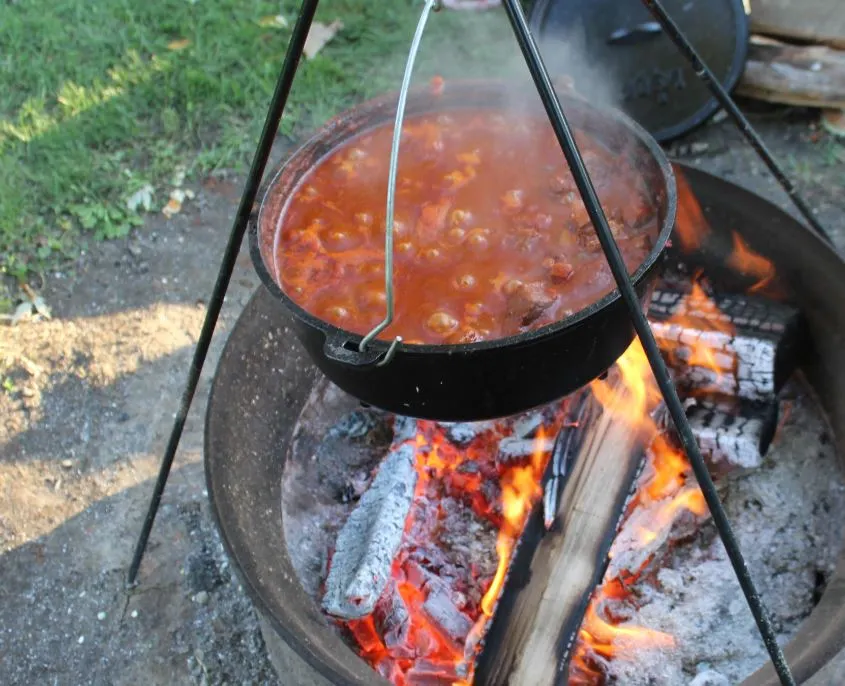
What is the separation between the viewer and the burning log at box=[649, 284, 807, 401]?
2682mm

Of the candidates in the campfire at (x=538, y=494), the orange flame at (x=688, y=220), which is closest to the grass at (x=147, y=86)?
the orange flame at (x=688, y=220)

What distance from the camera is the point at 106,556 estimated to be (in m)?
2.98

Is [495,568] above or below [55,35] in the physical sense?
below

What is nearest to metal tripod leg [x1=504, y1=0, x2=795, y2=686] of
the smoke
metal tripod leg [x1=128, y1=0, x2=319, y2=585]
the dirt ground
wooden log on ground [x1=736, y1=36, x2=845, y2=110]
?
metal tripod leg [x1=128, y1=0, x2=319, y2=585]

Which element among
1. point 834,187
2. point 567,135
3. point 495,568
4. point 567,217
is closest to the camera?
point 567,135

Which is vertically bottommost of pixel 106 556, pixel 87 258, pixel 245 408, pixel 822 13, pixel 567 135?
pixel 106 556

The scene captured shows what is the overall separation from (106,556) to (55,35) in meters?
3.89

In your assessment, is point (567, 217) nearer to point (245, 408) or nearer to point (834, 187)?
point (245, 408)

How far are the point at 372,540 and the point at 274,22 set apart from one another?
404 cm

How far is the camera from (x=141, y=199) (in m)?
4.28

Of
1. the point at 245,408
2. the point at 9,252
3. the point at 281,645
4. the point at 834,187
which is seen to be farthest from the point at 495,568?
the point at 9,252

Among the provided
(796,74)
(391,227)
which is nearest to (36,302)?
(391,227)

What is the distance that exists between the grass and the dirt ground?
31 cm

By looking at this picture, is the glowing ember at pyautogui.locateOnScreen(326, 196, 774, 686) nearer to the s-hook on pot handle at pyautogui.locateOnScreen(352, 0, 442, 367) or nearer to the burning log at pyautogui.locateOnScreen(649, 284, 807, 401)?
the burning log at pyautogui.locateOnScreen(649, 284, 807, 401)
